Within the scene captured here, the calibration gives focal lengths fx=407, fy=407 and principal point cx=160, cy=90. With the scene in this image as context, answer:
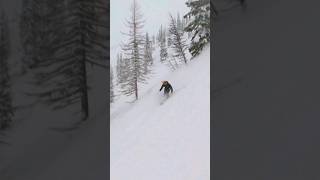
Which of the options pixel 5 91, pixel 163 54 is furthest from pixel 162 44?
pixel 5 91

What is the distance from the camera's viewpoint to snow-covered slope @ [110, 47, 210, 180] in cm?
1369

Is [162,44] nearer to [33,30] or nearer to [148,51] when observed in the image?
[148,51]

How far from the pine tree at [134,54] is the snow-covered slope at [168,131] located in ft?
3.54

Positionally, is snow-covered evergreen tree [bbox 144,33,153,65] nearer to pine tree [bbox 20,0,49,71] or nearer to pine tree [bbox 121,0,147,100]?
→ pine tree [bbox 121,0,147,100]

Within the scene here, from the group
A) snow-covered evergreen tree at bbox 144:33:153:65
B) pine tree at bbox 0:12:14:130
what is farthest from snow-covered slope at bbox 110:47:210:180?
pine tree at bbox 0:12:14:130

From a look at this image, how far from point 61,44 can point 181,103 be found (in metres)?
7.44

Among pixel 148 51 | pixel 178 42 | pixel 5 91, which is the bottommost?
pixel 5 91

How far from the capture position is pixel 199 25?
19.1m

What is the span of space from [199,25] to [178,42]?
1.57 m

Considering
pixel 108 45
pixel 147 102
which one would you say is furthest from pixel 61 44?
pixel 147 102

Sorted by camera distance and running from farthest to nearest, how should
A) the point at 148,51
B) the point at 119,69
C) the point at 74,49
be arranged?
the point at 148,51, the point at 119,69, the point at 74,49

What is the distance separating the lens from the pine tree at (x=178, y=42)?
65.8 feet
